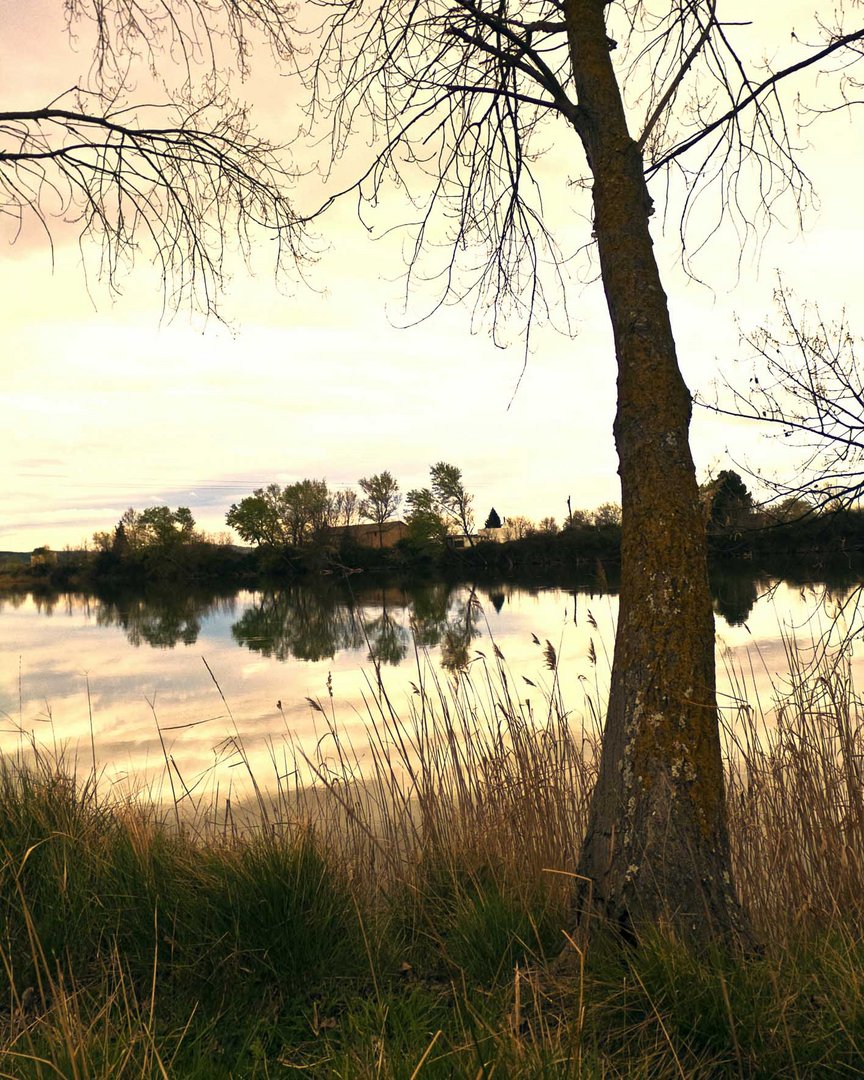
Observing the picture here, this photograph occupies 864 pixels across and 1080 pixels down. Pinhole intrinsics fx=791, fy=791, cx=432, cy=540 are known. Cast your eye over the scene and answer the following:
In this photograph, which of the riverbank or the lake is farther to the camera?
the riverbank

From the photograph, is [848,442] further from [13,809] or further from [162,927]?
[13,809]

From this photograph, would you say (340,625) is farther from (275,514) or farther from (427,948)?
(275,514)

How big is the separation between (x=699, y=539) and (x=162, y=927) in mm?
2504

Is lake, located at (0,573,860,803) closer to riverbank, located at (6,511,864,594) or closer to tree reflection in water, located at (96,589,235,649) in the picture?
tree reflection in water, located at (96,589,235,649)

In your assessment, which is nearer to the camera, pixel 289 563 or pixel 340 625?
pixel 340 625

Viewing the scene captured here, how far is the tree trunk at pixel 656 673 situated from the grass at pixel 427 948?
0.75 feet

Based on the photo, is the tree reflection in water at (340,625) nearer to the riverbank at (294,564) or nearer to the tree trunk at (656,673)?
the riverbank at (294,564)

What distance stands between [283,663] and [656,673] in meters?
15.9

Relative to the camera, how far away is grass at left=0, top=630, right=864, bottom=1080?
2.14m

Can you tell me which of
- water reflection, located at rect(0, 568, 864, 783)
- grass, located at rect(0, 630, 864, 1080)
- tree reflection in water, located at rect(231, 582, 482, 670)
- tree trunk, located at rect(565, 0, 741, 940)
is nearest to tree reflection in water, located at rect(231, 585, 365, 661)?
tree reflection in water, located at rect(231, 582, 482, 670)

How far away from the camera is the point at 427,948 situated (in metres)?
3.26

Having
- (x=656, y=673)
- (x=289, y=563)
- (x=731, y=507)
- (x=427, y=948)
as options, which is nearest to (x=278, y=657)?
(x=731, y=507)

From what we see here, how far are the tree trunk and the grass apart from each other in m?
0.23

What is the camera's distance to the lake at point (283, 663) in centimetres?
664
